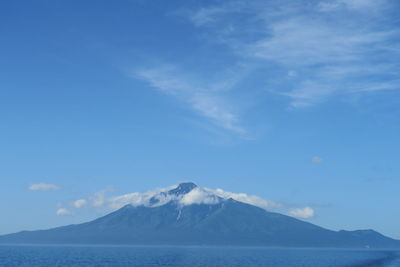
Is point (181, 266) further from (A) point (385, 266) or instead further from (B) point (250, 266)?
(A) point (385, 266)

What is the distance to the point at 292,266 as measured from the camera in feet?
579

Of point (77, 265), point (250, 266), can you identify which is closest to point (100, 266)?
point (77, 265)

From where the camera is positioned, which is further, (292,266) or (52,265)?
(292,266)

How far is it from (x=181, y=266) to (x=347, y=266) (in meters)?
59.2

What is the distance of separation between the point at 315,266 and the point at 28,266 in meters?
98.4

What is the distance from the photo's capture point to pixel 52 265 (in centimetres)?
16300

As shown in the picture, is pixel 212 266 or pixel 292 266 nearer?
pixel 212 266

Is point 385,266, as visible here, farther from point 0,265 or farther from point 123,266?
point 0,265

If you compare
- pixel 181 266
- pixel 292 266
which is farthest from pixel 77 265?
pixel 292 266

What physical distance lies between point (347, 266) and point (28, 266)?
108 meters

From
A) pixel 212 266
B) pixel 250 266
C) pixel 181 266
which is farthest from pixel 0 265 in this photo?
pixel 250 266

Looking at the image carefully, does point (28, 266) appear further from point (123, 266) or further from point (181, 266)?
point (181, 266)

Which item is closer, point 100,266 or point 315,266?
point 100,266

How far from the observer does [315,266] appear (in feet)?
587
